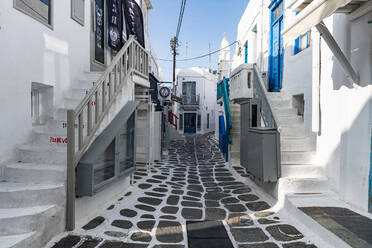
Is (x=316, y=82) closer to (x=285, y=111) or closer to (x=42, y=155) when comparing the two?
(x=285, y=111)

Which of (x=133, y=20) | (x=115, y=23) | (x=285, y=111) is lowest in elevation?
(x=285, y=111)

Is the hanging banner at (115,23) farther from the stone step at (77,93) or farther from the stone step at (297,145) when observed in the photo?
the stone step at (297,145)

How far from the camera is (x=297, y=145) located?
16.4 ft

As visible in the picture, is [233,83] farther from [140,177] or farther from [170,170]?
[140,177]

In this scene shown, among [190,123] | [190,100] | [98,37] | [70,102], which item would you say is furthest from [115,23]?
[190,123]

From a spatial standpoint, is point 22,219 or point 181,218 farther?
point 181,218

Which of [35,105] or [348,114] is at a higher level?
[35,105]

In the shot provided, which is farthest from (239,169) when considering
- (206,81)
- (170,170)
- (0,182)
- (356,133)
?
(206,81)

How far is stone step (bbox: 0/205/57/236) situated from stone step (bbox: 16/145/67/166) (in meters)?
0.90

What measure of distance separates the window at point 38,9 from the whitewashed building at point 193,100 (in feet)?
72.7

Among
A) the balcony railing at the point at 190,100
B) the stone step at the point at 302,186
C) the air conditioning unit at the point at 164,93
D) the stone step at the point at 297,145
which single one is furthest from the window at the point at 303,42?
the balcony railing at the point at 190,100

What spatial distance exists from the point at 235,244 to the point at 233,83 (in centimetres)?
597

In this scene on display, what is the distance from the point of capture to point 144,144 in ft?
25.2

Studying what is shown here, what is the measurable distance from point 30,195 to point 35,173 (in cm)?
46
